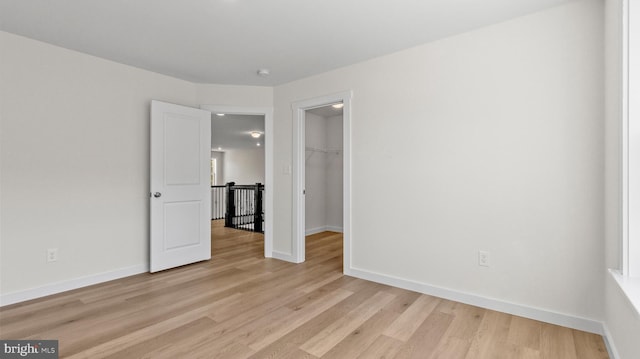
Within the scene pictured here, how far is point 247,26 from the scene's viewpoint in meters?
2.57

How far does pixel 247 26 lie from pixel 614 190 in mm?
2800

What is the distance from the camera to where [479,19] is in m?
2.46

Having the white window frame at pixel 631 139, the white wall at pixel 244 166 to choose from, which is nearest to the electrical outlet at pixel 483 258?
the white window frame at pixel 631 139

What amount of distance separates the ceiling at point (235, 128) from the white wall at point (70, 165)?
2.82 meters

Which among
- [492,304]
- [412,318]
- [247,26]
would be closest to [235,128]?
[247,26]

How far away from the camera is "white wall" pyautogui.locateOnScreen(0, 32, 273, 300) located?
2.73m

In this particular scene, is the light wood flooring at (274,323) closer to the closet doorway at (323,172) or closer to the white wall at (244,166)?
the closet doorway at (323,172)

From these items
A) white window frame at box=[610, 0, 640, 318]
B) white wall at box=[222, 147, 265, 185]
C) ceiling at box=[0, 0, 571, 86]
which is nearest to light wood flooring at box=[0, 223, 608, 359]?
white window frame at box=[610, 0, 640, 318]

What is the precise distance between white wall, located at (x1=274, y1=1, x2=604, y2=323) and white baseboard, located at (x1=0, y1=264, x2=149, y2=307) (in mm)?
2515

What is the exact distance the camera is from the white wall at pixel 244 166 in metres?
13.3

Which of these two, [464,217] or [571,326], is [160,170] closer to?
[464,217]

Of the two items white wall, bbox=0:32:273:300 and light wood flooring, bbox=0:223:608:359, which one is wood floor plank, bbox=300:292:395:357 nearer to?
light wood flooring, bbox=0:223:608:359

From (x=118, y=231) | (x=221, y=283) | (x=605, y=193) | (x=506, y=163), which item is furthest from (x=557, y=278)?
(x=118, y=231)

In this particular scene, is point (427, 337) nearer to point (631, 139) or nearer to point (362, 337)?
point (362, 337)
